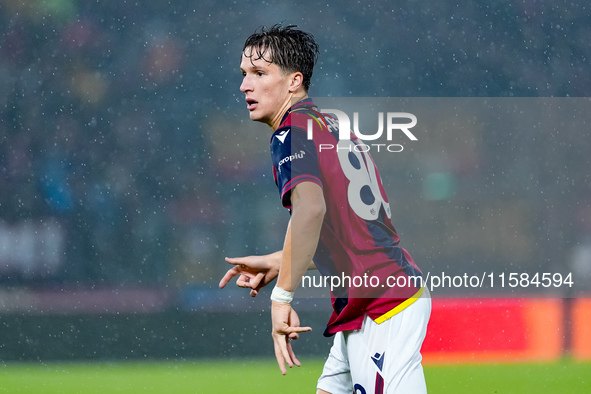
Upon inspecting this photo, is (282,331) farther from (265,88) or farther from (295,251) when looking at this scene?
(265,88)

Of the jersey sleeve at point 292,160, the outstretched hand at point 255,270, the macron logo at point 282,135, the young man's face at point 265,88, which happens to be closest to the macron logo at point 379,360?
the outstretched hand at point 255,270

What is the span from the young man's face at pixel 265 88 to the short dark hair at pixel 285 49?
1 cm

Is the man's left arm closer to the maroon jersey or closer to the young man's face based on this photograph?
the maroon jersey

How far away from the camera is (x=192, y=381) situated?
4.80 m

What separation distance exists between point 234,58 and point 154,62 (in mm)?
1250

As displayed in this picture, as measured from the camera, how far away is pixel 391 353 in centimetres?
203

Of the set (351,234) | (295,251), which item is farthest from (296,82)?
(295,251)

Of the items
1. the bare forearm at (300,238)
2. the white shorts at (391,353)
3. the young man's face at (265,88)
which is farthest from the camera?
the young man's face at (265,88)

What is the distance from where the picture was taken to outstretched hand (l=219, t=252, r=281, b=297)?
2.23m

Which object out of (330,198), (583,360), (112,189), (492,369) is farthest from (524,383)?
(112,189)

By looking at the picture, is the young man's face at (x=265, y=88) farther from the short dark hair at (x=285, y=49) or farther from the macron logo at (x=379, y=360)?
the macron logo at (x=379, y=360)

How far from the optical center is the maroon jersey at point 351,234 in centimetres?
205

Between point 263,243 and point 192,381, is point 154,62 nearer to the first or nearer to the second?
point 263,243

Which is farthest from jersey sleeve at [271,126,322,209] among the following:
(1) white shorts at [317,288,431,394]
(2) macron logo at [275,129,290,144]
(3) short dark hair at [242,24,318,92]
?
(1) white shorts at [317,288,431,394]
